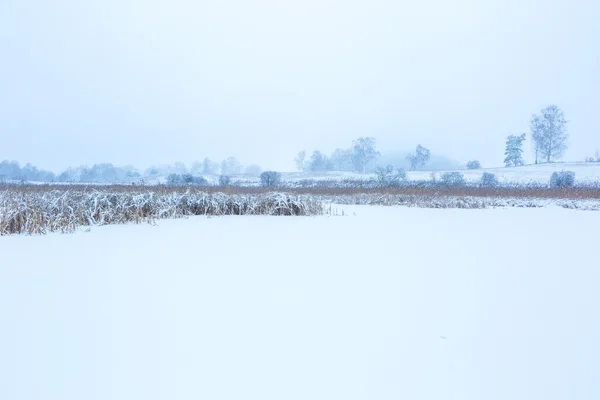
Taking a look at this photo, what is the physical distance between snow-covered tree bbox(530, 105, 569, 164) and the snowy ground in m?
46.2

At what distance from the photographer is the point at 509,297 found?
2705 mm

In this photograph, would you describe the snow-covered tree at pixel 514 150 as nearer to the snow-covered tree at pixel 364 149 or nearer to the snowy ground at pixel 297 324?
the snow-covered tree at pixel 364 149

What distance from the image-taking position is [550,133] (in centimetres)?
4062

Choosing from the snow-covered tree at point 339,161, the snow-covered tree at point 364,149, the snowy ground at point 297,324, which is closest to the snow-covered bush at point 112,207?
the snowy ground at point 297,324

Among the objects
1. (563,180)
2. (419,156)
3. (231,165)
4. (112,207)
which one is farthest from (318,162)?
(112,207)

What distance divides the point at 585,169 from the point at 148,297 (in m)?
41.0

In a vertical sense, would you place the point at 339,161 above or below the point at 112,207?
above

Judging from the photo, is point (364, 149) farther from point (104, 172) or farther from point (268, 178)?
point (104, 172)

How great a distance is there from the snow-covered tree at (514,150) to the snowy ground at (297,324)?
168ft

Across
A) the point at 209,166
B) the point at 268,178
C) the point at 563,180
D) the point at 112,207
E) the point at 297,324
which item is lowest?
the point at 297,324

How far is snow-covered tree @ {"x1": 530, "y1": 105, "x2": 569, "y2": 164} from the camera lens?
4043 centimetres

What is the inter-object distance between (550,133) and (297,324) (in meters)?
50.1

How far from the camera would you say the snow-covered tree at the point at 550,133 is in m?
40.4

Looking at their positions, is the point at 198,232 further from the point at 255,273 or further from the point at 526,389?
the point at 526,389
